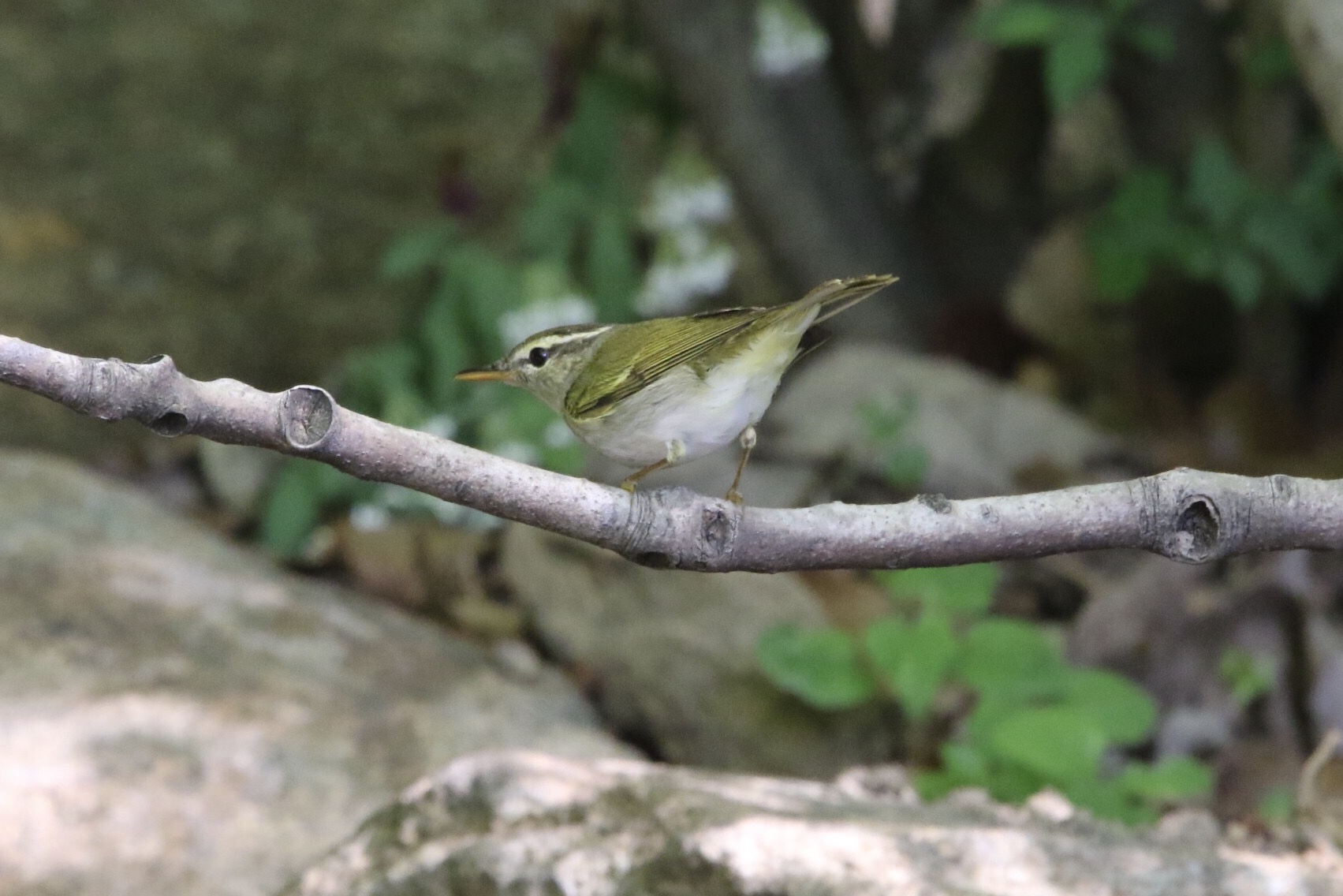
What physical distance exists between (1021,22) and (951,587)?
197 centimetres

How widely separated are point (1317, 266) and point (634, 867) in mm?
3567

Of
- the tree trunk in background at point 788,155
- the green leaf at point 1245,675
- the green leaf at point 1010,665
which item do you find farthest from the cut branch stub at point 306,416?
the tree trunk in background at point 788,155

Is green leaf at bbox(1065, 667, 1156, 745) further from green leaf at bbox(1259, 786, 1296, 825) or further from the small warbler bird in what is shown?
the small warbler bird

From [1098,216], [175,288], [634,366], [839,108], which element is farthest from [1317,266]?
[175,288]

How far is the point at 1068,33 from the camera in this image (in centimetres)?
475

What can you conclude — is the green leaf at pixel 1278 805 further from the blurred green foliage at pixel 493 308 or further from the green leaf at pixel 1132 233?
the blurred green foliage at pixel 493 308

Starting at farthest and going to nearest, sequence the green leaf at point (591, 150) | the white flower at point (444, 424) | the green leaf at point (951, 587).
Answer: the green leaf at point (591, 150) → the white flower at point (444, 424) → the green leaf at point (951, 587)

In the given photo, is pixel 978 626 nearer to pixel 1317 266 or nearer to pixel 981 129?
pixel 1317 266

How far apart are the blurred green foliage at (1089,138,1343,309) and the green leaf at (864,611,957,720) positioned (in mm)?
1834

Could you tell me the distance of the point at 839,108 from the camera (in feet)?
21.1

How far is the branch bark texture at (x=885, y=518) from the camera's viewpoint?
6.63ft

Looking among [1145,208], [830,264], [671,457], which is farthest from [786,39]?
[671,457]

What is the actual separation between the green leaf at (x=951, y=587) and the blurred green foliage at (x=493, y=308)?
1.57m

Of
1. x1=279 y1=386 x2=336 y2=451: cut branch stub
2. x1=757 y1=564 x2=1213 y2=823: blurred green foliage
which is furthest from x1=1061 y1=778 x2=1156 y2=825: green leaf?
x1=279 y1=386 x2=336 y2=451: cut branch stub
